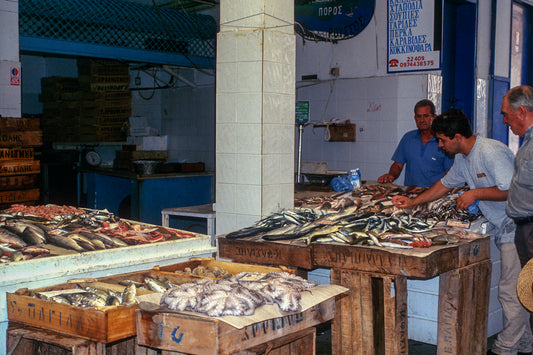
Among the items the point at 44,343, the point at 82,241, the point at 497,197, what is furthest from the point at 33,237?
the point at 497,197

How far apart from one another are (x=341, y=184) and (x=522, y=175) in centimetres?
292

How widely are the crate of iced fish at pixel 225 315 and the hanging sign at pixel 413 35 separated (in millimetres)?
7186

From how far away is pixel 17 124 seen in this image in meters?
7.40

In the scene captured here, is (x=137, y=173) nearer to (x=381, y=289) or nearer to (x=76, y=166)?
(x=76, y=166)

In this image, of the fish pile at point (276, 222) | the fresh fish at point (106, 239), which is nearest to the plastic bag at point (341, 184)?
the fish pile at point (276, 222)

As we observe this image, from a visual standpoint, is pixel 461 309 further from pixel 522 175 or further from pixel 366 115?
pixel 366 115

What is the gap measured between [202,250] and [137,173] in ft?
17.6

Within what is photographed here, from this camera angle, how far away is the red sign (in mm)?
7703

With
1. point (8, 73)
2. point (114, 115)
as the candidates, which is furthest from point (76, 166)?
point (8, 73)

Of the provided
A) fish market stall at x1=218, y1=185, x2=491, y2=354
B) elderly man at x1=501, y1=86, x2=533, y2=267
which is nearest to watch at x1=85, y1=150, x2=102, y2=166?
fish market stall at x1=218, y1=185, x2=491, y2=354

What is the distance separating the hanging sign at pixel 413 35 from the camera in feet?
31.8

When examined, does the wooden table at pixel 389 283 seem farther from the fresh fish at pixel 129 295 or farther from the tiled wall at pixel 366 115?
the tiled wall at pixel 366 115

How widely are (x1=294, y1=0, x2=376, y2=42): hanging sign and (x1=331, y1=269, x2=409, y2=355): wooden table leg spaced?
616 centimetres

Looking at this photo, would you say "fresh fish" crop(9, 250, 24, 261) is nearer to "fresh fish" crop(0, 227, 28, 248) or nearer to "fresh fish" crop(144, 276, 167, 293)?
"fresh fish" crop(0, 227, 28, 248)
